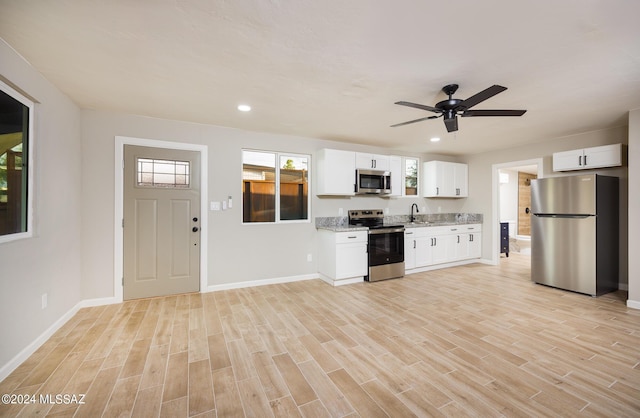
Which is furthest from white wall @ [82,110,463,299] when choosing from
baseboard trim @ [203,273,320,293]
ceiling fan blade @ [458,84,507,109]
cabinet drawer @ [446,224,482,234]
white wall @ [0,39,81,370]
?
ceiling fan blade @ [458,84,507,109]

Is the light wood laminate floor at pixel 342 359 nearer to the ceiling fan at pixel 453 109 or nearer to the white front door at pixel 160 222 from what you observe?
the white front door at pixel 160 222

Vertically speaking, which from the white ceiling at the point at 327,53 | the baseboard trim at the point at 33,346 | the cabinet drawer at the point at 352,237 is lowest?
the baseboard trim at the point at 33,346

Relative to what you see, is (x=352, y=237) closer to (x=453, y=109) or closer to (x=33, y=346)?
(x=453, y=109)

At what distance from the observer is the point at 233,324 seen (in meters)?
2.88

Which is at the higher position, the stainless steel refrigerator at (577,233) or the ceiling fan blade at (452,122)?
the ceiling fan blade at (452,122)

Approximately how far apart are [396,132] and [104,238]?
4.33 m

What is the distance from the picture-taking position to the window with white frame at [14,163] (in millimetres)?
2086

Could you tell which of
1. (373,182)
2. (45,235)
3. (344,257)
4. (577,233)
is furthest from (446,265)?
(45,235)

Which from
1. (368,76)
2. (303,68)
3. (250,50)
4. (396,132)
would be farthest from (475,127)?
(250,50)

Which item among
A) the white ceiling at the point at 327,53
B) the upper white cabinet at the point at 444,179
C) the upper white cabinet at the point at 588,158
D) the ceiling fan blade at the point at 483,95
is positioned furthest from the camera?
the upper white cabinet at the point at 444,179

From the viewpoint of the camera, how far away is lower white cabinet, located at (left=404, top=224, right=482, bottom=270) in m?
4.99

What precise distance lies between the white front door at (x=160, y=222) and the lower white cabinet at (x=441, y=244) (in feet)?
11.8

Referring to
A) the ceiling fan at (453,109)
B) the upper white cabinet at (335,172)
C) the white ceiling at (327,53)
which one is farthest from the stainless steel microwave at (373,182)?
the ceiling fan at (453,109)

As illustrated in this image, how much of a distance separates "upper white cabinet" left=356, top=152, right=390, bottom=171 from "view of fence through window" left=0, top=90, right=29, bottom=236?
4071mm
